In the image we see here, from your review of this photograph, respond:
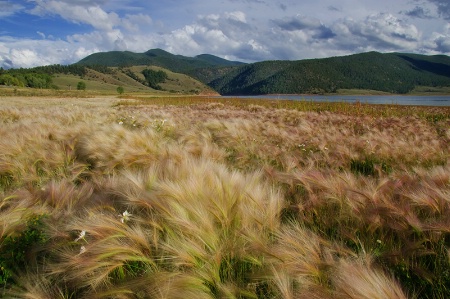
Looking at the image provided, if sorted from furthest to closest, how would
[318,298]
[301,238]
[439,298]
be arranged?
[301,238]
[439,298]
[318,298]

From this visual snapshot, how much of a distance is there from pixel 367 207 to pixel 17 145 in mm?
4679

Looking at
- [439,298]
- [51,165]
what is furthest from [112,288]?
[51,165]

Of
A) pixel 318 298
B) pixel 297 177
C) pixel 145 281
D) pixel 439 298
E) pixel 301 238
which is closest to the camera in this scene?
pixel 318 298

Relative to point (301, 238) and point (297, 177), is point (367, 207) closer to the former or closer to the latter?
point (297, 177)

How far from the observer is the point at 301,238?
1.59 m

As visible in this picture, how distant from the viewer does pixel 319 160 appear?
482 centimetres

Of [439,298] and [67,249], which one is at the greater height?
[67,249]

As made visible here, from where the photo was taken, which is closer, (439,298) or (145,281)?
(145,281)

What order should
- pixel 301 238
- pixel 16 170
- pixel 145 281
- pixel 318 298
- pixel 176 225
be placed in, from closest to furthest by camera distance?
pixel 318 298
pixel 145 281
pixel 301 238
pixel 176 225
pixel 16 170

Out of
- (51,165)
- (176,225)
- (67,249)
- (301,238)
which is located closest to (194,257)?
(176,225)

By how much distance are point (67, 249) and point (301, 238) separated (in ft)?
4.11

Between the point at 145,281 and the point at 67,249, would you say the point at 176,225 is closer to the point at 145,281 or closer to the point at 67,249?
the point at 145,281

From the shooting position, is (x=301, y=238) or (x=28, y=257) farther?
(x=28, y=257)

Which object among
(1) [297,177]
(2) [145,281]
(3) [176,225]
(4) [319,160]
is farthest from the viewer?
(4) [319,160]
